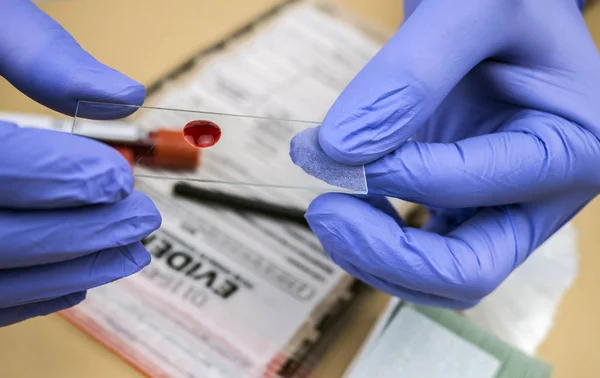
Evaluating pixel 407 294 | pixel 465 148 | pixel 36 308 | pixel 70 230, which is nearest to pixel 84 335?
pixel 36 308

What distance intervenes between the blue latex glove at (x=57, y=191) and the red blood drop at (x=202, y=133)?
66mm

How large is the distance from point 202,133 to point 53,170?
19 centimetres

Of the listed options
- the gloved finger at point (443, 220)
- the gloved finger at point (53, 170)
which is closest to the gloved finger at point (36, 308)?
the gloved finger at point (53, 170)

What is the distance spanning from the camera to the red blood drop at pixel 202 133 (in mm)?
569

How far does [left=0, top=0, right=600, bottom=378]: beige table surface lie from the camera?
1.95 ft

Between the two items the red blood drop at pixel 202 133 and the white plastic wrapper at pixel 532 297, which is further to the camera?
the white plastic wrapper at pixel 532 297

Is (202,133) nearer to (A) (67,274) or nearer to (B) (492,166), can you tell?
(A) (67,274)

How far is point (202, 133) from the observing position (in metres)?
0.57

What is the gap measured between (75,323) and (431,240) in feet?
1.39

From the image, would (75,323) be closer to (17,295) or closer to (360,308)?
(17,295)

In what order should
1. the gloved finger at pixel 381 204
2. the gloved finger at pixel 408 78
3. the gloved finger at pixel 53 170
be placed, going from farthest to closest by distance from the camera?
the gloved finger at pixel 381 204 → the gloved finger at pixel 408 78 → the gloved finger at pixel 53 170

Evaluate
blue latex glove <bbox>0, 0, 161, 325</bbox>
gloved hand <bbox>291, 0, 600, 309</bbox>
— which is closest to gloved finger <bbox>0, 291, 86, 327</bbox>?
blue latex glove <bbox>0, 0, 161, 325</bbox>

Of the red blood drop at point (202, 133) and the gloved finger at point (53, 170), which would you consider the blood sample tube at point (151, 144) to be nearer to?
the red blood drop at point (202, 133)

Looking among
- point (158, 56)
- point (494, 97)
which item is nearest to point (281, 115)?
point (158, 56)
